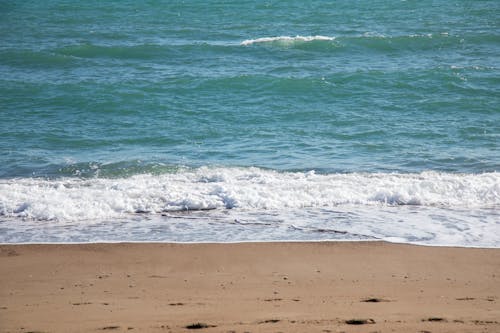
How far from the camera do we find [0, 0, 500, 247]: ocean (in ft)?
30.5

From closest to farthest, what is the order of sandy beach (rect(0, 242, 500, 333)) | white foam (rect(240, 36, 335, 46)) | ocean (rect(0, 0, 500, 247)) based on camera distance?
sandy beach (rect(0, 242, 500, 333)) < ocean (rect(0, 0, 500, 247)) < white foam (rect(240, 36, 335, 46))

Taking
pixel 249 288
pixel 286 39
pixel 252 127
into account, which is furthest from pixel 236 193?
pixel 286 39

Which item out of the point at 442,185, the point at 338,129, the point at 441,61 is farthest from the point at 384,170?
the point at 441,61

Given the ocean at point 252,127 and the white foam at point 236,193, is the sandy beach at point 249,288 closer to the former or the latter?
the ocean at point 252,127

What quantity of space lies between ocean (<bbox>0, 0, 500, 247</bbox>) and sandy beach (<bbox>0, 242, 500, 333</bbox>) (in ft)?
1.87

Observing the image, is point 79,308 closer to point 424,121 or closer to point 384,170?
point 384,170

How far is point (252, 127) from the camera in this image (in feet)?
47.4

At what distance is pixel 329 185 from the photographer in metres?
10.5

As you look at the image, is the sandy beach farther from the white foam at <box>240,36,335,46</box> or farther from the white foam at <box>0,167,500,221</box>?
the white foam at <box>240,36,335,46</box>

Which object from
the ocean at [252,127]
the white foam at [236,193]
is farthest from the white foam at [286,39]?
the white foam at [236,193]

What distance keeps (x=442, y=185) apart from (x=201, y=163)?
4189 millimetres

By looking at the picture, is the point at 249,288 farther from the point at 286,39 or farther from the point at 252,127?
the point at 286,39

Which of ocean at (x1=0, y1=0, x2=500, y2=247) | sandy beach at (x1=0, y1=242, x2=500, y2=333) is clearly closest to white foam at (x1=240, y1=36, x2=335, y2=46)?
ocean at (x1=0, y1=0, x2=500, y2=247)

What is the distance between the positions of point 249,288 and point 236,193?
3.67 meters
